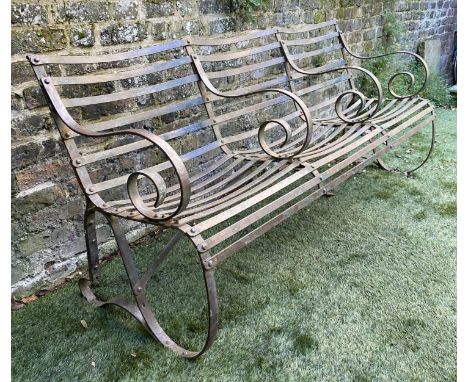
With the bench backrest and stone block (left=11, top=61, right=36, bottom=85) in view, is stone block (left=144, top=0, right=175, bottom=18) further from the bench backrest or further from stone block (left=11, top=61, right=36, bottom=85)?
stone block (left=11, top=61, right=36, bottom=85)

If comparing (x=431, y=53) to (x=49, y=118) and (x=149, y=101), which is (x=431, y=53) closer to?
(x=149, y=101)

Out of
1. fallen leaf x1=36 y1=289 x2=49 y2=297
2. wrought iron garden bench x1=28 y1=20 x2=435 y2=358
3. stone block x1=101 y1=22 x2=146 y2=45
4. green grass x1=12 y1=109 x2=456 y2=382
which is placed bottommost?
green grass x1=12 y1=109 x2=456 y2=382

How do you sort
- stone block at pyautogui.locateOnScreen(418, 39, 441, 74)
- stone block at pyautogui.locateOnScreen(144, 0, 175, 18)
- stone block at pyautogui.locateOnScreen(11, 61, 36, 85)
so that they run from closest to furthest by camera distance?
stone block at pyautogui.locateOnScreen(11, 61, 36, 85) < stone block at pyautogui.locateOnScreen(144, 0, 175, 18) < stone block at pyautogui.locateOnScreen(418, 39, 441, 74)

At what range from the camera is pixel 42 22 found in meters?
1.84

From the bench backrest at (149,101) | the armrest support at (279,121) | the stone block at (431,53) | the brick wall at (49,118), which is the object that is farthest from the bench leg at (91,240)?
the stone block at (431,53)

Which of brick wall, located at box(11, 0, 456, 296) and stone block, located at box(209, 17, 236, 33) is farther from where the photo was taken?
stone block, located at box(209, 17, 236, 33)

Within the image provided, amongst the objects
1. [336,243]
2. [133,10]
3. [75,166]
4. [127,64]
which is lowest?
[336,243]

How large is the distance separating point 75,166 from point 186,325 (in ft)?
2.59

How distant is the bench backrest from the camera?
1820 mm

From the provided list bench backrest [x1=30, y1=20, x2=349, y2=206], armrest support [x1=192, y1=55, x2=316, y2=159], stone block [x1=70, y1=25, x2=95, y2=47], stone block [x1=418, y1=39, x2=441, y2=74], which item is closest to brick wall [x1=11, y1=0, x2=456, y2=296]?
stone block [x1=70, y1=25, x2=95, y2=47]

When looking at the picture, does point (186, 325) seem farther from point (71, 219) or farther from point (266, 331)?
point (71, 219)

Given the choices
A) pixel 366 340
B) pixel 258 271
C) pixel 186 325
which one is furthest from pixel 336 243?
pixel 186 325

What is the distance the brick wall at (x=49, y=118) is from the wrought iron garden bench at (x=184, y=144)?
0.38 ft

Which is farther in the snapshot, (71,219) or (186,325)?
(71,219)
